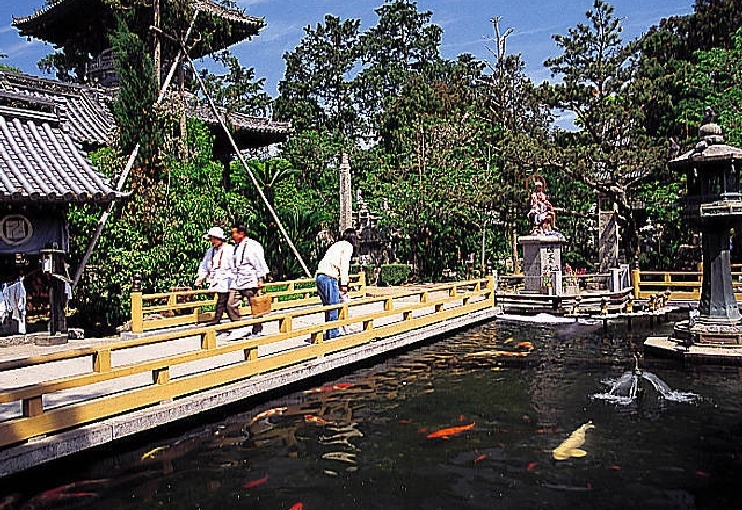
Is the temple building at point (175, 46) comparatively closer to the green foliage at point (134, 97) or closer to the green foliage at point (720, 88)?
the green foliage at point (134, 97)

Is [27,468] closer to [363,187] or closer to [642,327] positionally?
[642,327]

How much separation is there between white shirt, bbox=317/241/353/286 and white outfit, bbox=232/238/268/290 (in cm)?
101

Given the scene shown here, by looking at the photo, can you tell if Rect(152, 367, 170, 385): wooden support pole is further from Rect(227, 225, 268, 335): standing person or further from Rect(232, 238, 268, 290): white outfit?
Rect(232, 238, 268, 290): white outfit

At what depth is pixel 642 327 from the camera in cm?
1678

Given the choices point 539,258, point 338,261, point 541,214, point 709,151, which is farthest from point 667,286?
point 338,261

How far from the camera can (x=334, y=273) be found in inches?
456

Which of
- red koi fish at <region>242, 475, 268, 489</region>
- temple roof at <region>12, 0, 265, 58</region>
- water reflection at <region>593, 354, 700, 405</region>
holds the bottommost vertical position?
red koi fish at <region>242, 475, 268, 489</region>

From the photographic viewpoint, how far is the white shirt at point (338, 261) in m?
11.4

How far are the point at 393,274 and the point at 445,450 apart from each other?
1994 cm

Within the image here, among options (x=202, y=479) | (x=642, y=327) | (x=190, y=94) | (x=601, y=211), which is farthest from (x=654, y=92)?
(x=202, y=479)

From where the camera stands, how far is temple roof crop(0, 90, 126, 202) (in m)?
11.4

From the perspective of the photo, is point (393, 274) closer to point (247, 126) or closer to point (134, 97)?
point (247, 126)

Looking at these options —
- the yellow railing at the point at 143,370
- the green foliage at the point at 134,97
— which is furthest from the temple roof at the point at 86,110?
the yellow railing at the point at 143,370

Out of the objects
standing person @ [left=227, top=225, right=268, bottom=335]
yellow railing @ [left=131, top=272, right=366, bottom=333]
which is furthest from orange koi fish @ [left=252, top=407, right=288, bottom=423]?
yellow railing @ [left=131, top=272, right=366, bottom=333]
